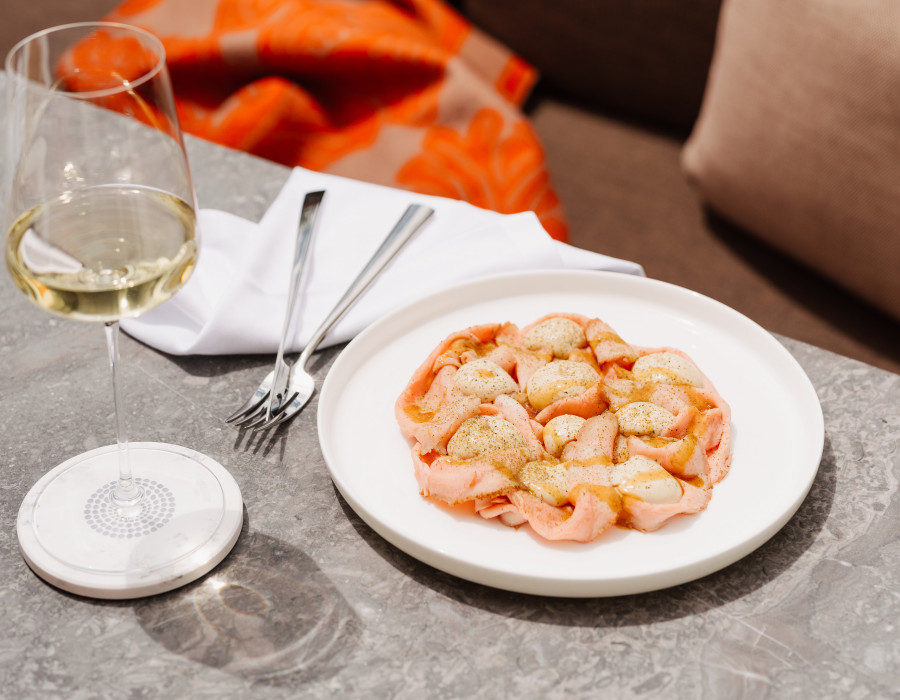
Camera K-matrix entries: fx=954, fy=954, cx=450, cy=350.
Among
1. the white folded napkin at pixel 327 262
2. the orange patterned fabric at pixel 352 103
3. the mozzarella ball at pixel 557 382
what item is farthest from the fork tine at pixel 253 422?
the orange patterned fabric at pixel 352 103

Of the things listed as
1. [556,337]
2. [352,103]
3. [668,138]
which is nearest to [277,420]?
[556,337]

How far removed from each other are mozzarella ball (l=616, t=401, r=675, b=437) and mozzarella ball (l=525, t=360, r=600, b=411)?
0.04 meters

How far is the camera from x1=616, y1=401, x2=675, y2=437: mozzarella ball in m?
0.80

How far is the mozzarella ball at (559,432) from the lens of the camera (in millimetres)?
792

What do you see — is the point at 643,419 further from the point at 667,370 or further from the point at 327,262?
the point at 327,262

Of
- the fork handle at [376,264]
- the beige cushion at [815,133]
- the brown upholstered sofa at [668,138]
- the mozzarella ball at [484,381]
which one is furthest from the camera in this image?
the brown upholstered sofa at [668,138]

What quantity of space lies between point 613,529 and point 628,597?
52 mm

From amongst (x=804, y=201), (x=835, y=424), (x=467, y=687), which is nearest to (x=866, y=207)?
(x=804, y=201)

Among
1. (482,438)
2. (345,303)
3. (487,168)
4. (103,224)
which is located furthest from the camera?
(487,168)

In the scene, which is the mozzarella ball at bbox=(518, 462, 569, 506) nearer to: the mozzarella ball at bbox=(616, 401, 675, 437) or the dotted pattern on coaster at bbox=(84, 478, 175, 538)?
the mozzarella ball at bbox=(616, 401, 675, 437)

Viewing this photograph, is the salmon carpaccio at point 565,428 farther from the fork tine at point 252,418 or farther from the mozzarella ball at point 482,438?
the fork tine at point 252,418

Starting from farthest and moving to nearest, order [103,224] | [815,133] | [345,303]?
[815,133] < [345,303] < [103,224]

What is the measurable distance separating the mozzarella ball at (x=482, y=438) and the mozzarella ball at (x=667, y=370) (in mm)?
145

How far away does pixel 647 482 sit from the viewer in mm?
739
